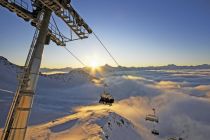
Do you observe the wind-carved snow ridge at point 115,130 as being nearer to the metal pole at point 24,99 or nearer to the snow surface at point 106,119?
the snow surface at point 106,119

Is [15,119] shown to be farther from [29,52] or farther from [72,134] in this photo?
[72,134]

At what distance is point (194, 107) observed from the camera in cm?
18925

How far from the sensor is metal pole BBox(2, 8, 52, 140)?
43.7 feet

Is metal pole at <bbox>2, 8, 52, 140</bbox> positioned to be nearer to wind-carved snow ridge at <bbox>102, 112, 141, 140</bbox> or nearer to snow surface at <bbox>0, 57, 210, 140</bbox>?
snow surface at <bbox>0, 57, 210, 140</bbox>

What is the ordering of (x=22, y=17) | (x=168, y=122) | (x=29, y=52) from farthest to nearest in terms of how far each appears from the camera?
(x=168, y=122)
(x=22, y=17)
(x=29, y=52)

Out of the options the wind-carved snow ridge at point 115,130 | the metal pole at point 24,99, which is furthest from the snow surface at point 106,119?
the metal pole at point 24,99

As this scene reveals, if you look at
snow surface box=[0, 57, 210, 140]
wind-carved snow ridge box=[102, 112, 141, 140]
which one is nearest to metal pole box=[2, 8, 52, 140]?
snow surface box=[0, 57, 210, 140]

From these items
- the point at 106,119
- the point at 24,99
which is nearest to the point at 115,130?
the point at 106,119

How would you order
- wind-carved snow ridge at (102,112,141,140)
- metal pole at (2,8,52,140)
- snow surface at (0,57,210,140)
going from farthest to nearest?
snow surface at (0,57,210,140)
wind-carved snow ridge at (102,112,141,140)
metal pole at (2,8,52,140)

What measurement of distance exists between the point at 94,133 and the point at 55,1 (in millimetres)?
43873

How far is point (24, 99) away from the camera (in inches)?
536

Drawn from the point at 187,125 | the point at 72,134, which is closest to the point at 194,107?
the point at 187,125

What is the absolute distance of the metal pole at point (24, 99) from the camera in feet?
Answer: 43.7

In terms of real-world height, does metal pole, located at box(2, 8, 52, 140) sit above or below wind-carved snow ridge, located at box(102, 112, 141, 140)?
above
